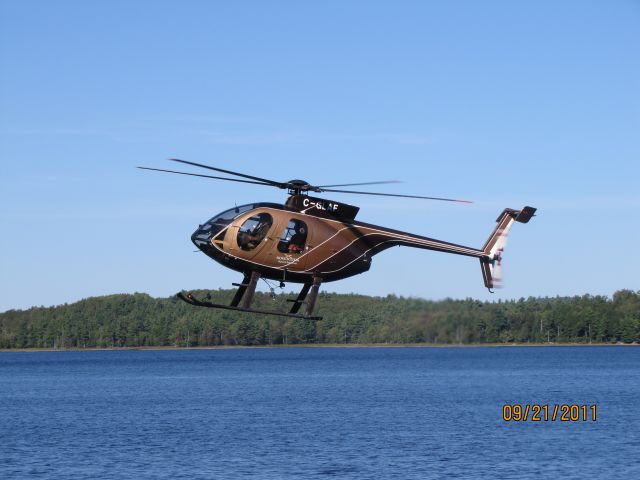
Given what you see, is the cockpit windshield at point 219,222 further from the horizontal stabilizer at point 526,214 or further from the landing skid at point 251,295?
the horizontal stabilizer at point 526,214

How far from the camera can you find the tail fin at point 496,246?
40.6m

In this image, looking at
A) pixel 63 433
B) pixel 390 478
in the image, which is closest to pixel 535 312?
pixel 63 433

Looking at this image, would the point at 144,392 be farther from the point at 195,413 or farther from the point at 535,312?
the point at 535,312

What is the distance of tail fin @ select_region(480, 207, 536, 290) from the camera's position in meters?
40.6

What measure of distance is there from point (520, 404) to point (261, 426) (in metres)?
35.2

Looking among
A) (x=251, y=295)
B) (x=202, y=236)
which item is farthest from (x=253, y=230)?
(x=251, y=295)

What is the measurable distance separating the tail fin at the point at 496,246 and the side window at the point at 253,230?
10023mm

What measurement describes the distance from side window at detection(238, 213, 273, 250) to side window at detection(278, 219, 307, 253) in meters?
0.67

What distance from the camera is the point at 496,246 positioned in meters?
41.1

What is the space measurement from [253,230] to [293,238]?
146cm

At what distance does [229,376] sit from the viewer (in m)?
194
